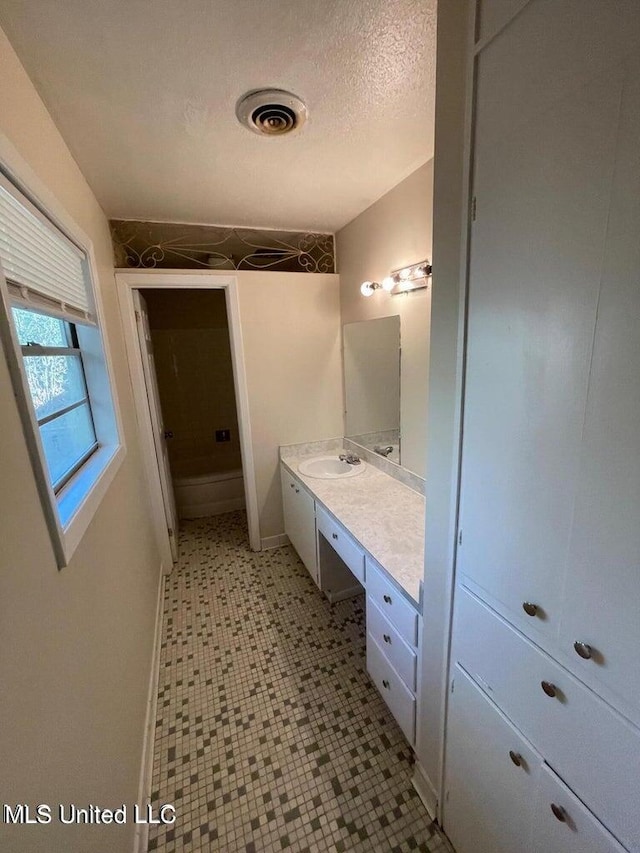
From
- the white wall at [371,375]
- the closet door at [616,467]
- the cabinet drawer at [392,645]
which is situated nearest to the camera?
the closet door at [616,467]

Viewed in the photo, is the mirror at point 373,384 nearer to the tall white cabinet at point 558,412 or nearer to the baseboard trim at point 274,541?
the baseboard trim at point 274,541

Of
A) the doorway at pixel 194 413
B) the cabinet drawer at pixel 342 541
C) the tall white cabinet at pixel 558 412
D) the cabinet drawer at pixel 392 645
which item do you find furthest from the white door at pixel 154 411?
the tall white cabinet at pixel 558 412

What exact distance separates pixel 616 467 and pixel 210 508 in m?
3.60

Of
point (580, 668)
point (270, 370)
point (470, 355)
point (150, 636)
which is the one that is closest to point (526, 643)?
point (580, 668)

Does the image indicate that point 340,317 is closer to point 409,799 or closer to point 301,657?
point 301,657

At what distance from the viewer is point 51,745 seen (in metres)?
0.72

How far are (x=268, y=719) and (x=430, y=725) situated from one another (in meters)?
0.81

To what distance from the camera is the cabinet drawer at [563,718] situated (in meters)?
0.62

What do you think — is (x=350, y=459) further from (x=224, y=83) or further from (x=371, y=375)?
(x=224, y=83)

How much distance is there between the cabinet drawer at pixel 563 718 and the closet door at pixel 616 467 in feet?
0.20

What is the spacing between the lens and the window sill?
36.8 inches

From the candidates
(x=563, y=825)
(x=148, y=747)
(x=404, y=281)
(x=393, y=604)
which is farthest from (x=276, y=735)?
(x=404, y=281)

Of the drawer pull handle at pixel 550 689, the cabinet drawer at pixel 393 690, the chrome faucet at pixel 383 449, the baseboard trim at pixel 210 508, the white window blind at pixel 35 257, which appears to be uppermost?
the white window blind at pixel 35 257

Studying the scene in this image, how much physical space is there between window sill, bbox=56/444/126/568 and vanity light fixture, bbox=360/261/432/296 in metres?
1.72
